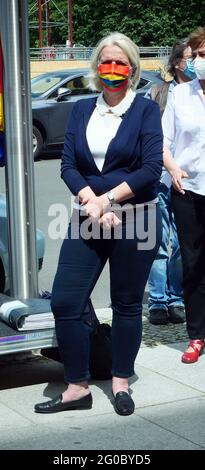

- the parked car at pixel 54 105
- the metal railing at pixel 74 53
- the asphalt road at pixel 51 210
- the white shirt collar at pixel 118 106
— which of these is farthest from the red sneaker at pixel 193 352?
the metal railing at pixel 74 53

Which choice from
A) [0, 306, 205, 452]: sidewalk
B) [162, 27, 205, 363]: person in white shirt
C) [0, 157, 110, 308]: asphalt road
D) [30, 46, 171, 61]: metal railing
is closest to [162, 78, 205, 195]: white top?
[162, 27, 205, 363]: person in white shirt

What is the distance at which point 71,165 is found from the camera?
471cm

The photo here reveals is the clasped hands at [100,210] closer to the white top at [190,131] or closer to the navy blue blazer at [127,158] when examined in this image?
the navy blue blazer at [127,158]

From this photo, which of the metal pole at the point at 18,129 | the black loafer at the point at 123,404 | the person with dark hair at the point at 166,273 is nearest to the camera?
the black loafer at the point at 123,404

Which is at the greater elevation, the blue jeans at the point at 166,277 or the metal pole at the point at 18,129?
the metal pole at the point at 18,129

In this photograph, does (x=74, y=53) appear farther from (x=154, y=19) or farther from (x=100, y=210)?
(x=100, y=210)

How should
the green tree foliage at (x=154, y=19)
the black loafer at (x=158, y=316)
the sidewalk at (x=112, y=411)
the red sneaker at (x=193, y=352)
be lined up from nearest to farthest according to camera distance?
1. the sidewalk at (x=112, y=411)
2. the red sneaker at (x=193, y=352)
3. the black loafer at (x=158, y=316)
4. the green tree foliage at (x=154, y=19)

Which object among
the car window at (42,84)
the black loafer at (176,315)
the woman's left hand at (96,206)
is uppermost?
the woman's left hand at (96,206)

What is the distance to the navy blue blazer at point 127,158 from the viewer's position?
4.60 m

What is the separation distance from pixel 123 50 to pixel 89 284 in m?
1.16

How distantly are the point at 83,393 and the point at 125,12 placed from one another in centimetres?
5404

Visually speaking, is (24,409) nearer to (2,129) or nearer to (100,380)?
(100,380)

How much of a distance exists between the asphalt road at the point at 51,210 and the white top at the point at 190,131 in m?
0.98
